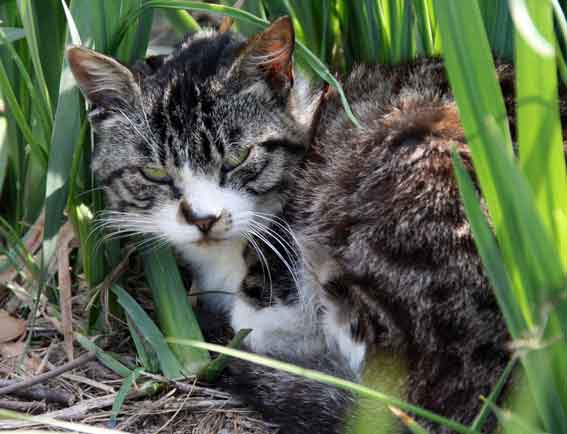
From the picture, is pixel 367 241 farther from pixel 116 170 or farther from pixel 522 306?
pixel 116 170

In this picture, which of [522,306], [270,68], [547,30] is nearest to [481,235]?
[522,306]

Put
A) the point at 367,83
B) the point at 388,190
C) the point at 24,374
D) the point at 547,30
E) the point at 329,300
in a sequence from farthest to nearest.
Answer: the point at 367,83
the point at 24,374
the point at 329,300
the point at 388,190
the point at 547,30

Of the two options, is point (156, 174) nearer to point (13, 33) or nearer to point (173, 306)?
point (173, 306)

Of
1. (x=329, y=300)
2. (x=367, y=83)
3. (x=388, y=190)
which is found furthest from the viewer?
(x=367, y=83)

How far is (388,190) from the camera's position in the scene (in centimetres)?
170

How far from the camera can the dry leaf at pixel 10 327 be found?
2154 millimetres

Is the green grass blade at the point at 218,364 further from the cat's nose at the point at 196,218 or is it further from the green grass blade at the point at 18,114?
the green grass blade at the point at 18,114

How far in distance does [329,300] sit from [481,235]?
0.81 m

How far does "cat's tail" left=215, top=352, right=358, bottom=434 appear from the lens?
1.65m

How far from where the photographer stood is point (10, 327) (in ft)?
7.13

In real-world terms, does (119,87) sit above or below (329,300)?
above

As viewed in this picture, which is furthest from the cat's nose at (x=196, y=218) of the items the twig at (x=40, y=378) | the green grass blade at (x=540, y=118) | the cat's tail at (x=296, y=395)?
the green grass blade at (x=540, y=118)

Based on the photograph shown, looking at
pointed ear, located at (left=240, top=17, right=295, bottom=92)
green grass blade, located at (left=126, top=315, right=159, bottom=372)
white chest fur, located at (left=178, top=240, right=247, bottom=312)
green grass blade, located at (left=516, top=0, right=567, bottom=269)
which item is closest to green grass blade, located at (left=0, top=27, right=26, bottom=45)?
pointed ear, located at (left=240, top=17, right=295, bottom=92)

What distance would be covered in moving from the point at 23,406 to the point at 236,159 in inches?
32.2
